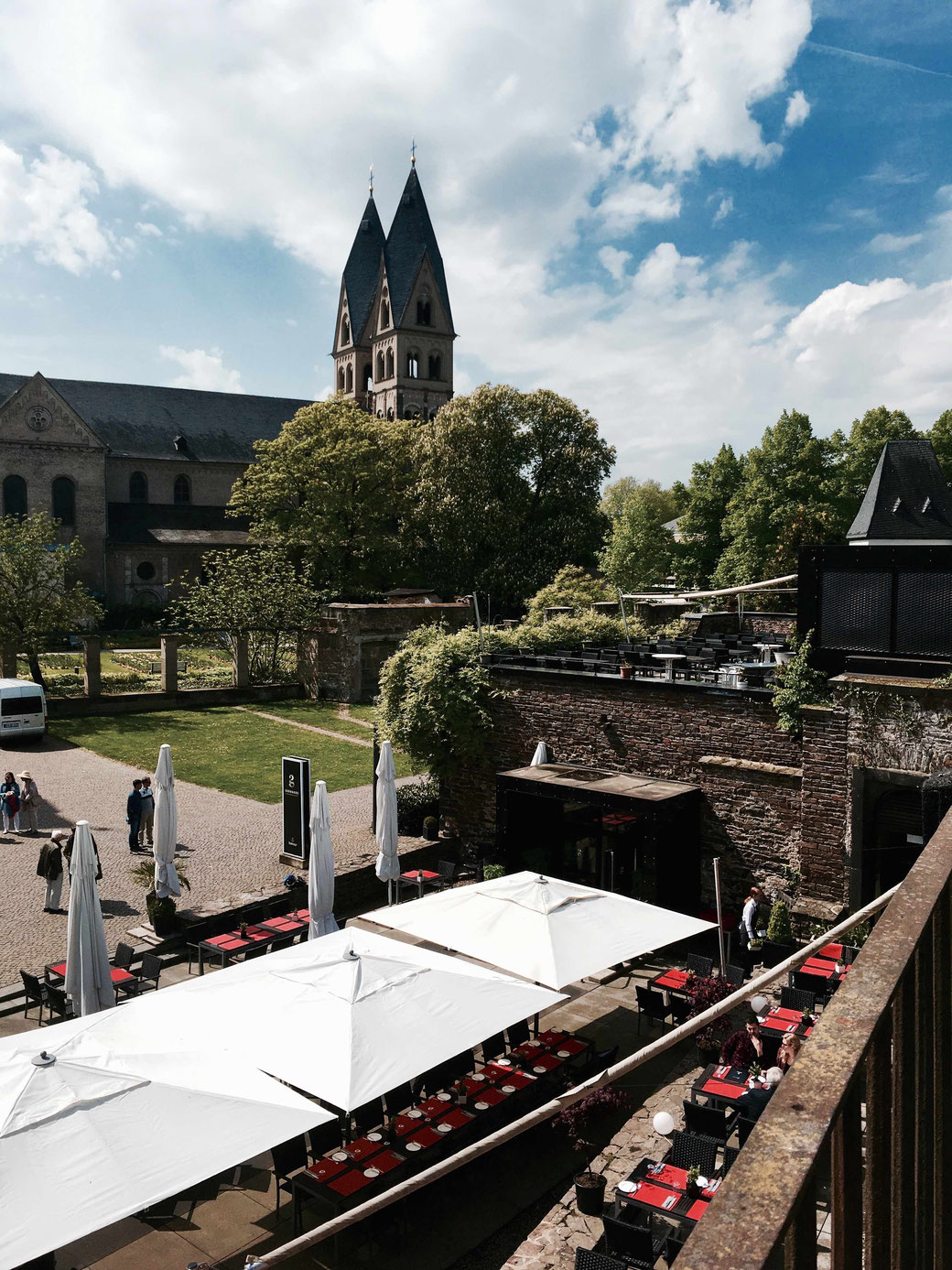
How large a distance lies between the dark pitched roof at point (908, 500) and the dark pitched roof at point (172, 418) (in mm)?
55263

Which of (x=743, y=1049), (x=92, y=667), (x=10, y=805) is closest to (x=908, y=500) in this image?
(x=743, y=1049)

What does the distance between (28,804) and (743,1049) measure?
1671 cm

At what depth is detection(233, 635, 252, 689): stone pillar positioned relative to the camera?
41.3 metres

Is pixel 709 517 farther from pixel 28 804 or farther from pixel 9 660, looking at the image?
pixel 28 804

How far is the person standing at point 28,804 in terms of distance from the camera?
21562mm

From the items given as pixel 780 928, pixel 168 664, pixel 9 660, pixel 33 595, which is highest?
pixel 33 595

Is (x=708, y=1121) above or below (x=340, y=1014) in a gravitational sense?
below

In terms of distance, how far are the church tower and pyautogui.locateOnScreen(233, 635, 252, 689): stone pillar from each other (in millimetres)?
42952

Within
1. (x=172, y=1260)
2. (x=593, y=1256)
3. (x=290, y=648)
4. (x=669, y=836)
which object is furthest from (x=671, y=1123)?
(x=290, y=648)

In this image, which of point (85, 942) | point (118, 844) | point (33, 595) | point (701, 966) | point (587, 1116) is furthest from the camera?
point (33, 595)

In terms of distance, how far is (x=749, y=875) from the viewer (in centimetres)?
1723

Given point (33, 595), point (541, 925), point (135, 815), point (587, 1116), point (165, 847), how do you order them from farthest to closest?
point (33, 595)
point (135, 815)
point (165, 847)
point (541, 925)
point (587, 1116)

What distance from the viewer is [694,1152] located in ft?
28.6

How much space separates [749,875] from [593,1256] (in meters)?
10.9
